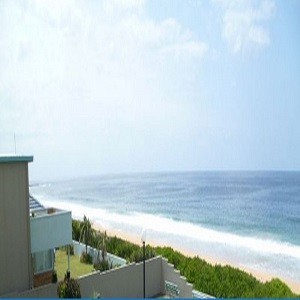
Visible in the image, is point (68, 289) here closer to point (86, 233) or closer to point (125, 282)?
point (125, 282)

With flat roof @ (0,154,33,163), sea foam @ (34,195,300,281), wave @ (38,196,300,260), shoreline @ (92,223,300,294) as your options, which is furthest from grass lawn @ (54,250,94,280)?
wave @ (38,196,300,260)

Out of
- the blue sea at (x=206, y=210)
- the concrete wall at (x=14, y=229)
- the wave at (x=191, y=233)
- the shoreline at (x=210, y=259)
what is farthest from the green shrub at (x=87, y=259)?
the wave at (x=191, y=233)

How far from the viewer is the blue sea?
18453 millimetres

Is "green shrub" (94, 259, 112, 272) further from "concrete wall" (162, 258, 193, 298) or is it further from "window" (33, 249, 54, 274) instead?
"concrete wall" (162, 258, 193, 298)

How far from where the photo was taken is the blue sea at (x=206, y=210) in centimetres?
1845

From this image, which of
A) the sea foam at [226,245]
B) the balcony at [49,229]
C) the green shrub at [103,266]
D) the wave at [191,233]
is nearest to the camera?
the balcony at [49,229]

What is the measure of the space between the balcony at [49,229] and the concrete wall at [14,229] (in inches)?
13.5

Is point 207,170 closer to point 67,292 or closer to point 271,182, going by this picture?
point 271,182

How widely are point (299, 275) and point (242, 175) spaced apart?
34.4 m

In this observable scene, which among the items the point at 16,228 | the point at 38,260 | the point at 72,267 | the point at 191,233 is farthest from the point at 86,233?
the point at 191,233

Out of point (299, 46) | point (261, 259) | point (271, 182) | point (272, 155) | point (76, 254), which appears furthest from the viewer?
point (272, 155)

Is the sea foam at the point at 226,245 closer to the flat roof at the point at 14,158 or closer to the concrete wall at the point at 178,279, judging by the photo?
the concrete wall at the point at 178,279

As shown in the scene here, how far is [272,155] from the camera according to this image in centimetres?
4812

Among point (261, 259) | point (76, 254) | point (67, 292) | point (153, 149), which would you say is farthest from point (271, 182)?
point (67, 292)
